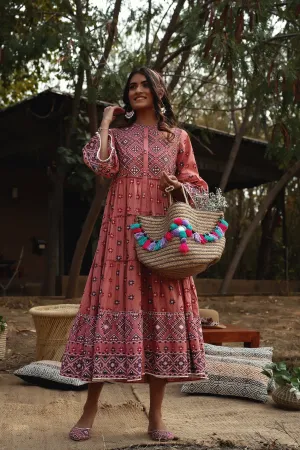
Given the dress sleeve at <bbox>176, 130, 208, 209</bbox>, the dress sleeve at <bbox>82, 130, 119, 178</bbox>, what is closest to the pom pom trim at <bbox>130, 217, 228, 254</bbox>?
the dress sleeve at <bbox>176, 130, 208, 209</bbox>

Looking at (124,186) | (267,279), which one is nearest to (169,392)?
(124,186)

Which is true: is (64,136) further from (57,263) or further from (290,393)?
(290,393)

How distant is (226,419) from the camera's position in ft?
12.8

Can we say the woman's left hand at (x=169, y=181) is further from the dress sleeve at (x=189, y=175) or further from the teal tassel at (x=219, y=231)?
the teal tassel at (x=219, y=231)

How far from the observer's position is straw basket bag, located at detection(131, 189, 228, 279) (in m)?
3.14

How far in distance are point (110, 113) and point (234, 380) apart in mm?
1951

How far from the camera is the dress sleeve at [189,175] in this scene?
3.47 metres

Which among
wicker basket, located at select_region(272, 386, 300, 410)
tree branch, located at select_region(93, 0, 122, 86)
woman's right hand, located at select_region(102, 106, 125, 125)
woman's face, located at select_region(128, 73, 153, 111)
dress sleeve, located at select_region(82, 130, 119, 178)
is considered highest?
tree branch, located at select_region(93, 0, 122, 86)

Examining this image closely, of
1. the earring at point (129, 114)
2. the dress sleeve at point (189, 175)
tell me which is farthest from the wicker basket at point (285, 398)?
Answer: the earring at point (129, 114)

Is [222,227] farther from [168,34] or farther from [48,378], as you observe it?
[168,34]

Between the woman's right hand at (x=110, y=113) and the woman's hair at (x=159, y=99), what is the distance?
0.04 m

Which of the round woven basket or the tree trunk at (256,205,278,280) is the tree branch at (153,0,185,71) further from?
the tree trunk at (256,205,278,280)

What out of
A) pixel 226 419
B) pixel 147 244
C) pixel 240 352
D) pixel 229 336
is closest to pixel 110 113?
pixel 147 244

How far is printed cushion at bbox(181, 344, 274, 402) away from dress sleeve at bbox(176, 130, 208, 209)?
1.53 metres
